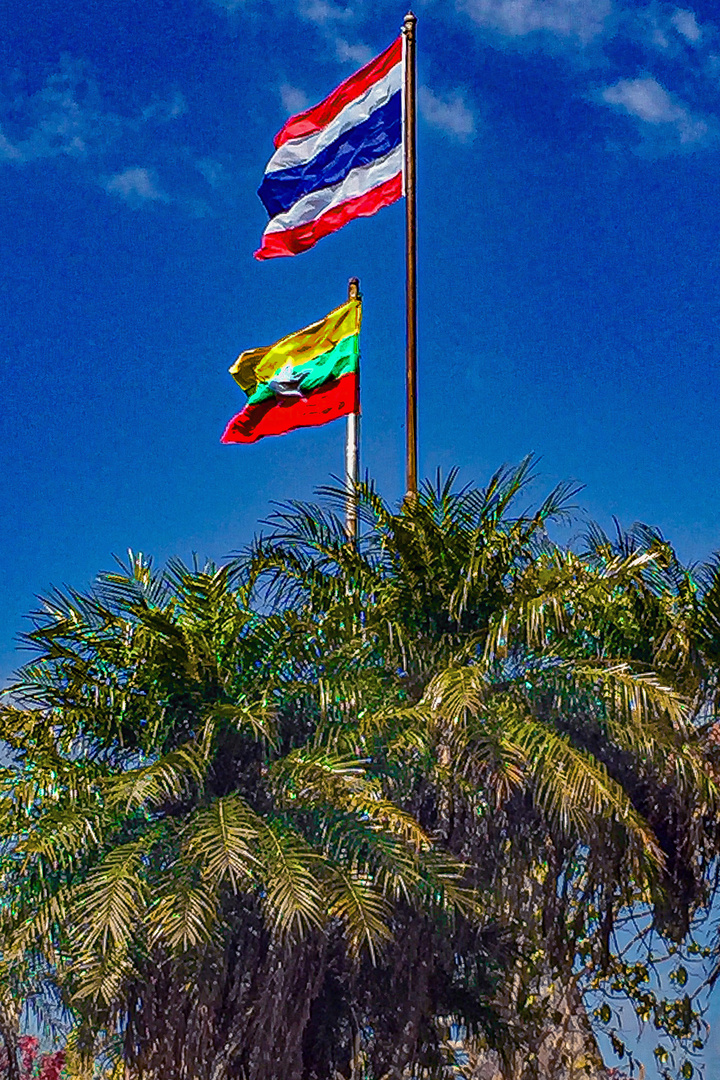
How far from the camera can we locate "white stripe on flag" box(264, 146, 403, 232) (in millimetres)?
17859

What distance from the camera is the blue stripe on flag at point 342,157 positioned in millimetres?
18047

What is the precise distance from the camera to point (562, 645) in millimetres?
13164

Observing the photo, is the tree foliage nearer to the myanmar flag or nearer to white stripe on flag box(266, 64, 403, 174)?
the myanmar flag

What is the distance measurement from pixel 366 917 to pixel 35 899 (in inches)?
117

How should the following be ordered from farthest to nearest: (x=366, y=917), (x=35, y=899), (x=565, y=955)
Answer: (x=565, y=955) → (x=35, y=899) → (x=366, y=917)

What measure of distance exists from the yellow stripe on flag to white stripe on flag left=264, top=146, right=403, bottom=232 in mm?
1246

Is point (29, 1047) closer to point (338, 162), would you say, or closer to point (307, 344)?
point (307, 344)

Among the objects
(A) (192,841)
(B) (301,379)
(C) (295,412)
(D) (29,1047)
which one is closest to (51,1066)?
(D) (29,1047)

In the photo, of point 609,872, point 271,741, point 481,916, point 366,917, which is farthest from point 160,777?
point 609,872

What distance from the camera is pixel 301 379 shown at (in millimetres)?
17719

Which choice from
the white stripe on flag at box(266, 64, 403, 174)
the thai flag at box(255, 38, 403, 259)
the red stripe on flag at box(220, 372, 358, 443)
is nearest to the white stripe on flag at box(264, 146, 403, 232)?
the thai flag at box(255, 38, 403, 259)

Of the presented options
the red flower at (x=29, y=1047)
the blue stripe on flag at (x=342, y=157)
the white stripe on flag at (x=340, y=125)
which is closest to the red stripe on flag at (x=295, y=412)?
the blue stripe on flag at (x=342, y=157)

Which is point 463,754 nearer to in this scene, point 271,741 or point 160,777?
point 271,741

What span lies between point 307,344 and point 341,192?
187cm
